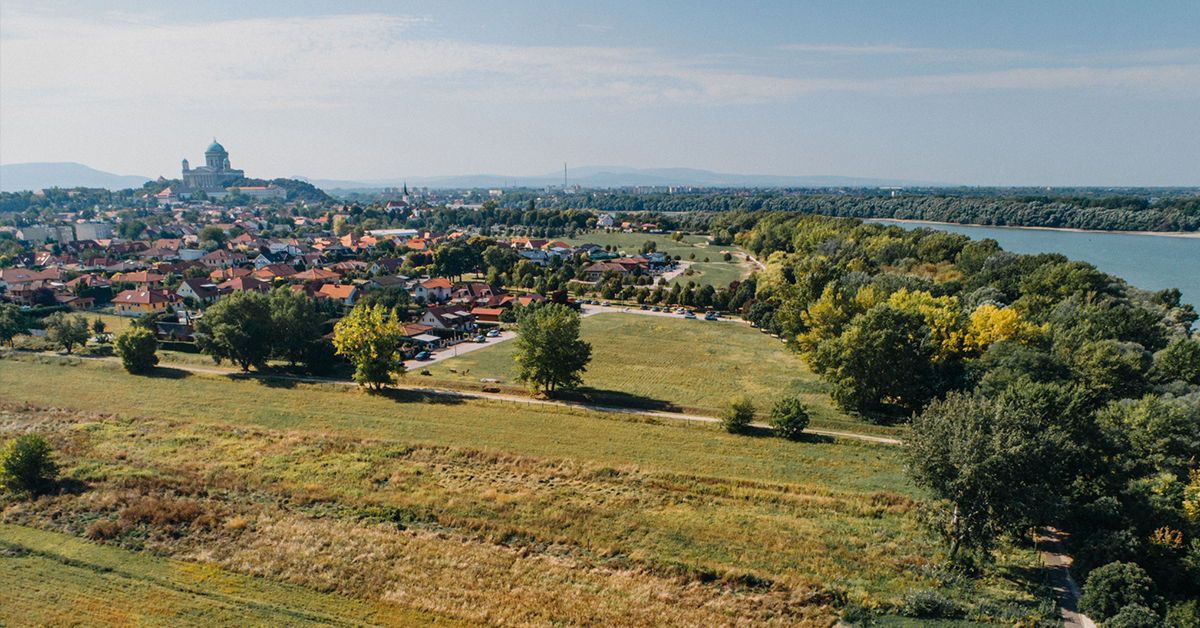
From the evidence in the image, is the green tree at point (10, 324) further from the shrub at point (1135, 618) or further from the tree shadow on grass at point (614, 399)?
the shrub at point (1135, 618)

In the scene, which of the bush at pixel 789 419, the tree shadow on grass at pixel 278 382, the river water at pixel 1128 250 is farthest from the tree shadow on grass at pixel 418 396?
the river water at pixel 1128 250

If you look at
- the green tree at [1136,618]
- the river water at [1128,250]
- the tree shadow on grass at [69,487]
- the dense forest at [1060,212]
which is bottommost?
the tree shadow on grass at [69,487]

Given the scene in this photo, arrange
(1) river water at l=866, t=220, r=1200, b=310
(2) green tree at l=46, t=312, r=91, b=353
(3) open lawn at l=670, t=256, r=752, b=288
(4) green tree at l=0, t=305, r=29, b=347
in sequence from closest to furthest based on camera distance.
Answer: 1. (2) green tree at l=46, t=312, r=91, b=353
2. (4) green tree at l=0, t=305, r=29, b=347
3. (1) river water at l=866, t=220, r=1200, b=310
4. (3) open lawn at l=670, t=256, r=752, b=288

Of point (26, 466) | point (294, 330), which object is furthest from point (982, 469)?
point (294, 330)

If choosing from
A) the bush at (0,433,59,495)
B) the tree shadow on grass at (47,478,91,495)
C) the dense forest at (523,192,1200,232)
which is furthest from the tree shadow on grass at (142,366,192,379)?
the dense forest at (523,192,1200,232)

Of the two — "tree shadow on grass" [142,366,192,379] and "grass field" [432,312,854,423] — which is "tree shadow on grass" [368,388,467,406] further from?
"tree shadow on grass" [142,366,192,379]

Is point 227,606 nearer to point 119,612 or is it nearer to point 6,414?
point 119,612

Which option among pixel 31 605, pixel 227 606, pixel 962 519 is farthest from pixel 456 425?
pixel 962 519

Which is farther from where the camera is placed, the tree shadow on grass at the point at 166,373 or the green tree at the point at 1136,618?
the tree shadow on grass at the point at 166,373
